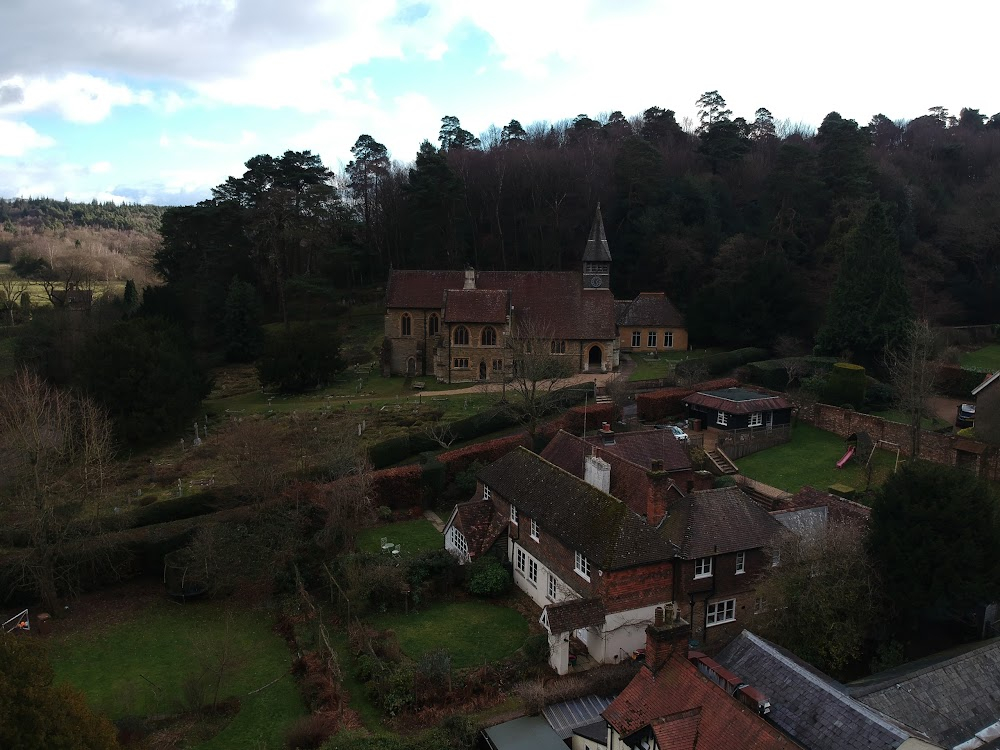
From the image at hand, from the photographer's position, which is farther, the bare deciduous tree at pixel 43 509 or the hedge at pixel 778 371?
the hedge at pixel 778 371

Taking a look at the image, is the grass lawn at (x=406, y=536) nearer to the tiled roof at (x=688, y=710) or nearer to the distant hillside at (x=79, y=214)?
the tiled roof at (x=688, y=710)

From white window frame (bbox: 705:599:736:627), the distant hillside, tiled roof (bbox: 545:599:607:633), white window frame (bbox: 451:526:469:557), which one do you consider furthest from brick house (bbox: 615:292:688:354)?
the distant hillside

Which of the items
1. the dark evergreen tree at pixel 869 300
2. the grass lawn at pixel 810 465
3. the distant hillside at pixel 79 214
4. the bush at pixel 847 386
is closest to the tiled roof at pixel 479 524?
the grass lawn at pixel 810 465

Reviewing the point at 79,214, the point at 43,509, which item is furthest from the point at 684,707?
the point at 79,214

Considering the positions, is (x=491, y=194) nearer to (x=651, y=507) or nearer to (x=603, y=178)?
(x=603, y=178)

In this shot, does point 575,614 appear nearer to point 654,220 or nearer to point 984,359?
point 984,359

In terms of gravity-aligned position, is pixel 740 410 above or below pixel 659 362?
below
